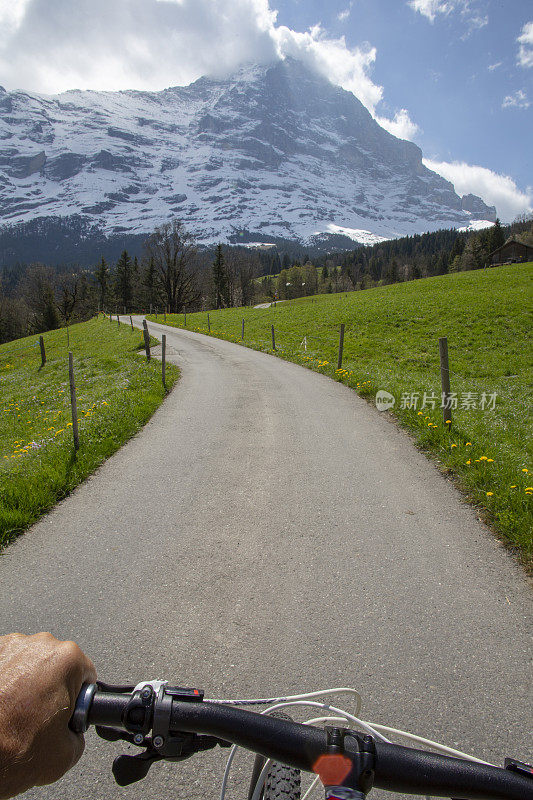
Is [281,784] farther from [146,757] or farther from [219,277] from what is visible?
[219,277]

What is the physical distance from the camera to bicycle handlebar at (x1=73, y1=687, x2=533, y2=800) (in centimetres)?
92

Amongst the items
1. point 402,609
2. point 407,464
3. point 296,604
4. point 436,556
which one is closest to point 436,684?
point 402,609

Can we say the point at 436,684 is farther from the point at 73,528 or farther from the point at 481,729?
the point at 73,528

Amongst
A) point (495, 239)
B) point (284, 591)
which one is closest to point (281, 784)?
point (284, 591)

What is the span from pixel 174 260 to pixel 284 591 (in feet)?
202

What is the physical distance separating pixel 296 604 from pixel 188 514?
2.05 m

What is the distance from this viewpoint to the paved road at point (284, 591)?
255cm

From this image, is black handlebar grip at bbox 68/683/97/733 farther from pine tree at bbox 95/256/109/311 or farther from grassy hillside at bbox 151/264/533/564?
pine tree at bbox 95/256/109/311

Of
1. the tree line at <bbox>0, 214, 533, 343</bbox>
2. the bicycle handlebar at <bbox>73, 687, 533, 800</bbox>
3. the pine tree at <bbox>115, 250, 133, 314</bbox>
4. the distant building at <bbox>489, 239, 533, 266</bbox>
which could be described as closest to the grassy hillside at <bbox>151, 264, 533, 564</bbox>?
the bicycle handlebar at <bbox>73, 687, 533, 800</bbox>

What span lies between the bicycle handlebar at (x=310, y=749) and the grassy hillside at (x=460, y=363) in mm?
3553

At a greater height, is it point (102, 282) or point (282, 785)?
point (102, 282)

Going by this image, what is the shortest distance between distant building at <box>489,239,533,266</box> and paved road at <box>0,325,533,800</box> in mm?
78462

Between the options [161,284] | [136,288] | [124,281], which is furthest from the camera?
[124,281]

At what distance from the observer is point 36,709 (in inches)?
36.2
